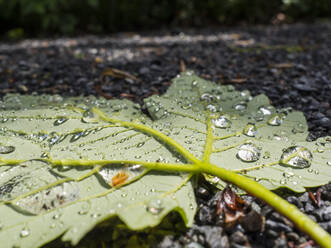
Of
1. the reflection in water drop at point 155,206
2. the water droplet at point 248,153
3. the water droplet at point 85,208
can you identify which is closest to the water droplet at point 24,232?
the water droplet at point 85,208

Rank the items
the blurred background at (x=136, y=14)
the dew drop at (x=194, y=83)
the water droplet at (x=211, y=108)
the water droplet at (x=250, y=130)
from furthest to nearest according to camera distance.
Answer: the blurred background at (x=136, y=14) < the dew drop at (x=194, y=83) < the water droplet at (x=211, y=108) < the water droplet at (x=250, y=130)

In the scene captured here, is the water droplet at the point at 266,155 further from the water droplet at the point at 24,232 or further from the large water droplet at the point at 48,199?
the water droplet at the point at 24,232

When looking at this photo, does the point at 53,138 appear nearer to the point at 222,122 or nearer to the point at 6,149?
the point at 6,149

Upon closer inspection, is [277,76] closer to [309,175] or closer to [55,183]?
[309,175]

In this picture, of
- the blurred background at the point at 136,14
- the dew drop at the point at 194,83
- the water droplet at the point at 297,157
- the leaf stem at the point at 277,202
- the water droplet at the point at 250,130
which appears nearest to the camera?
the leaf stem at the point at 277,202

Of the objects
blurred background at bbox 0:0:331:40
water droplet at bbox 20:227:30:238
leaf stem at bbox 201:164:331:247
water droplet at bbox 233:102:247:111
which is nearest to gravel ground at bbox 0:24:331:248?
leaf stem at bbox 201:164:331:247

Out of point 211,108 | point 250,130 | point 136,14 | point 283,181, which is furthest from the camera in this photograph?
point 136,14

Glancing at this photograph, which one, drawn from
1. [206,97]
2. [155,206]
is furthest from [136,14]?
[155,206]
